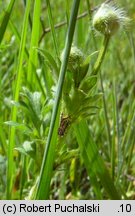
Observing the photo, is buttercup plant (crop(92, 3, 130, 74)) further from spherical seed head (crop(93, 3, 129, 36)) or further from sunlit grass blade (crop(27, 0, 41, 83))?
sunlit grass blade (crop(27, 0, 41, 83))

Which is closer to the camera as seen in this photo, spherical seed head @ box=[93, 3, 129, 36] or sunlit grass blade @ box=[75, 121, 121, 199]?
spherical seed head @ box=[93, 3, 129, 36]

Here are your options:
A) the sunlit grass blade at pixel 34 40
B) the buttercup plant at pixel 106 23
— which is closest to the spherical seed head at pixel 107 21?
the buttercup plant at pixel 106 23

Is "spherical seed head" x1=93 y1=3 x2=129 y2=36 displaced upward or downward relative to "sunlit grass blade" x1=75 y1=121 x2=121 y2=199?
upward

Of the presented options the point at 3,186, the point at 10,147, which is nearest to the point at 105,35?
the point at 10,147

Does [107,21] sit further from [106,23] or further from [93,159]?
[93,159]

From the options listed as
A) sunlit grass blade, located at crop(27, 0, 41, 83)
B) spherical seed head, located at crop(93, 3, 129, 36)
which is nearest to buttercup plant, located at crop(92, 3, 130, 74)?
spherical seed head, located at crop(93, 3, 129, 36)

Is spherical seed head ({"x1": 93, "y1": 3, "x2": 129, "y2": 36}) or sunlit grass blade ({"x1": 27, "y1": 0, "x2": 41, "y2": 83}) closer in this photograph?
spherical seed head ({"x1": 93, "y1": 3, "x2": 129, "y2": 36})

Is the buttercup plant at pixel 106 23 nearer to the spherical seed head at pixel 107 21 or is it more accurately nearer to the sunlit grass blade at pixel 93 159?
the spherical seed head at pixel 107 21

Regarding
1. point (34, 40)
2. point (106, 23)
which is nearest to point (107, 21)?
point (106, 23)

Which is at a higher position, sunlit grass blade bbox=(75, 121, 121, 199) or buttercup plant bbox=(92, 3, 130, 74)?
buttercup plant bbox=(92, 3, 130, 74)

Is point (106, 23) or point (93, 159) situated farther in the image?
point (93, 159)

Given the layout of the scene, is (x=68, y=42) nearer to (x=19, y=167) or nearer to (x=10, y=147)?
(x=10, y=147)
